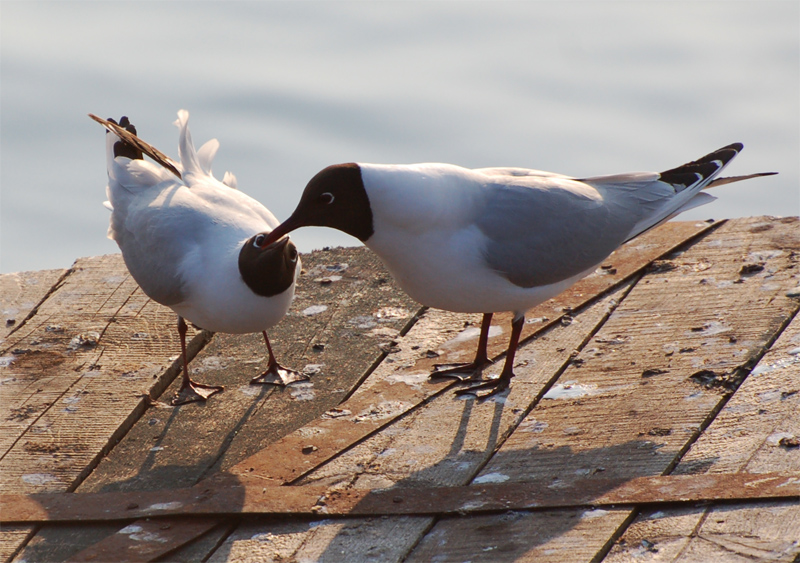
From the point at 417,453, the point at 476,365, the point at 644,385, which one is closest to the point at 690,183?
the point at 644,385

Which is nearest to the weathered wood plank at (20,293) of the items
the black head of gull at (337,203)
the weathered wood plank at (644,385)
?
the black head of gull at (337,203)

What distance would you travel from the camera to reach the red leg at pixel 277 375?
3.78 meters

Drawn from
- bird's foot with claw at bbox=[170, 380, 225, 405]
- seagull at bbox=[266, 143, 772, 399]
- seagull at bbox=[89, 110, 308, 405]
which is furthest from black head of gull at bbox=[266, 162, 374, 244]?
bird's foot with claw at bbox=[170, 380, 225, 405]

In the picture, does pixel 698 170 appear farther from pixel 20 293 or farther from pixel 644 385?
pixel 20 293

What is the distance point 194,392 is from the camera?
373cm

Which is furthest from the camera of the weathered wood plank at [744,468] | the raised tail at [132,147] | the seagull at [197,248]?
the raised tail at [132,147]

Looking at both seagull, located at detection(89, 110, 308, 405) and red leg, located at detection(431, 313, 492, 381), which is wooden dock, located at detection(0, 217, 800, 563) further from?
seagull, located at detection(89, 110, 308, 405)

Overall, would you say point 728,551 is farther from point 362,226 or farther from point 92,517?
point 92,517

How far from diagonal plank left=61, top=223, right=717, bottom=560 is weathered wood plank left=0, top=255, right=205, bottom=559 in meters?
0.65

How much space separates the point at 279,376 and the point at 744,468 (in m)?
1.89

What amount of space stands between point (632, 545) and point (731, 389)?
100 centimetres

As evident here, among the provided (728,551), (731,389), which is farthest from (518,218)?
(728,551)

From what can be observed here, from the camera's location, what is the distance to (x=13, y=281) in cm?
480

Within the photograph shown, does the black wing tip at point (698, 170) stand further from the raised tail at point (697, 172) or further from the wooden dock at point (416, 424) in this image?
the wooden dock at point (416, 424)
